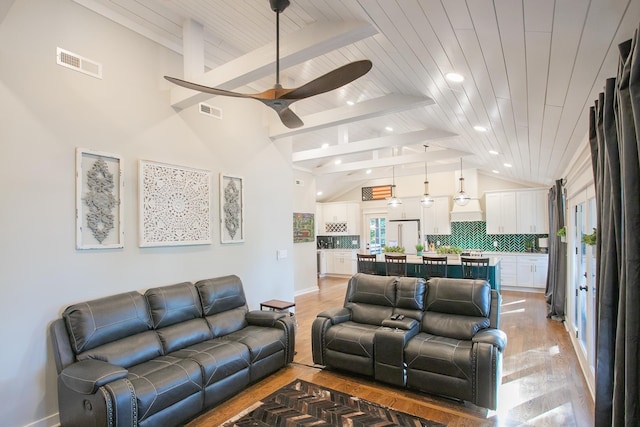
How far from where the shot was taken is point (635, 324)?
120 cm

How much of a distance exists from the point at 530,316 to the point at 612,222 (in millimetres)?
5516

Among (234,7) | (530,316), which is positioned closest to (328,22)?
(234,7)

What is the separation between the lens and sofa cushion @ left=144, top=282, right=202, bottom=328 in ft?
11.1

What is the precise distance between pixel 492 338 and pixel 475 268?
3162 mm

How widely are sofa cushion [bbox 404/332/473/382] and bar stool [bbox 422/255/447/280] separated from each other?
2913 millimetres

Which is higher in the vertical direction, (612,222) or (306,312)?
(612,222)

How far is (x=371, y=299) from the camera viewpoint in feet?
13.5

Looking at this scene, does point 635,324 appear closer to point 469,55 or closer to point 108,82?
point 469,55

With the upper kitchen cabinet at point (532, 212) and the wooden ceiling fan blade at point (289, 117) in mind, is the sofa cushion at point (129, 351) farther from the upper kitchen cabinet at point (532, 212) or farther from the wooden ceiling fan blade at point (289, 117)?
the upper kitchen cabinet at point (532, 212)

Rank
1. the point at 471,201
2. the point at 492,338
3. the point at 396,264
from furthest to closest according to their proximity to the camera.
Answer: the point at 471,201
the point at 396,264
the point at 492,338

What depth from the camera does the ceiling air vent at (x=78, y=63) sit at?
119 inches

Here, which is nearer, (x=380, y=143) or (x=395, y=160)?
(x=380, y=143)

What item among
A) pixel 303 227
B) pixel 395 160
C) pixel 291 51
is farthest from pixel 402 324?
pixel 303 227

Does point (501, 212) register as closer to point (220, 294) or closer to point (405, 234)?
point (405, 234)
